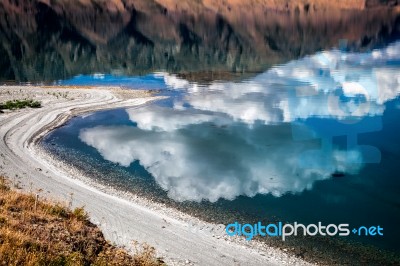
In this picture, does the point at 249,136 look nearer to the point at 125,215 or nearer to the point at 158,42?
the point at 125,215

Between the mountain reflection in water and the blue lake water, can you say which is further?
the mountain reflection in water

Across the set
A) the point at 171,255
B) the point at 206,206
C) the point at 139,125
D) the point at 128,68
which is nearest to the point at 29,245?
the point at 171,255

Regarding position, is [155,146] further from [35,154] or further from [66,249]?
[66,249]

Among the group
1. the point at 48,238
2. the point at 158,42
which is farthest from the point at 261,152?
the point at 158,42

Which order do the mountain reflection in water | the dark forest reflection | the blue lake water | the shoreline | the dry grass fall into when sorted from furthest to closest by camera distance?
the dark forest reflection < the mountain reflection in water < the blue lake water < the shoreline < the dry grass

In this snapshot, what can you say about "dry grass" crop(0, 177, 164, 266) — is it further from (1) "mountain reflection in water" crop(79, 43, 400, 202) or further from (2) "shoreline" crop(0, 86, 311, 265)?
(1) "mountain reflection in water" crop(79, 43, 400, 202)

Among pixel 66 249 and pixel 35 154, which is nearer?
pixel 66 249

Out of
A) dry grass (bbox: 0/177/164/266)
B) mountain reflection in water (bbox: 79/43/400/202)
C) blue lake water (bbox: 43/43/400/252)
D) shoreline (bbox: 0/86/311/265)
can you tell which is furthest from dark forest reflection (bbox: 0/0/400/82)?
dry grass (bbox: 0/177/164/266)

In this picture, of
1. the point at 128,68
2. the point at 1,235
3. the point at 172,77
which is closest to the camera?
the point at 1,235
